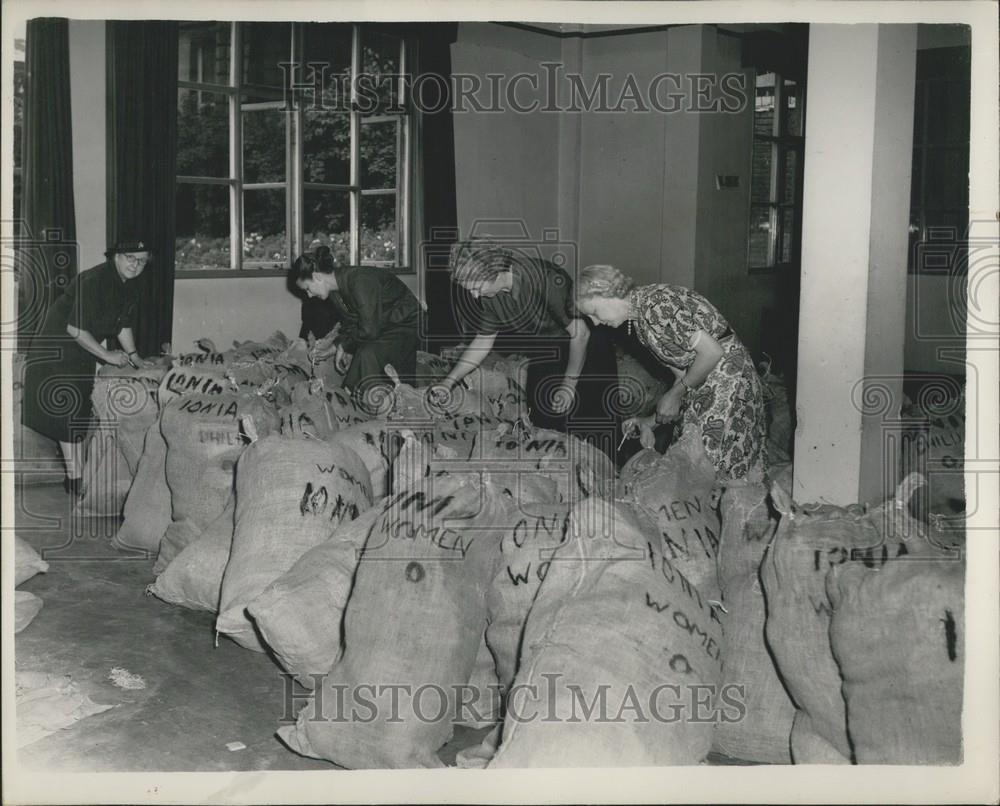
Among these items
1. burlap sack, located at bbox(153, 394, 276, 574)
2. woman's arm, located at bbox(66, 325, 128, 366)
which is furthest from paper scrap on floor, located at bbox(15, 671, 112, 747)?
woman's arm, located at bbox(66, 325, 128, 366)

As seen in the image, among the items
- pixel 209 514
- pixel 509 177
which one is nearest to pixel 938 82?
pixel 509 177

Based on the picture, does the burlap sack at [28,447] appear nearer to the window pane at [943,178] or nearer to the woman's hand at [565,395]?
the woman's hand at [565,395]

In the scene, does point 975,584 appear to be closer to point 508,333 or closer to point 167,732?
point 167,732

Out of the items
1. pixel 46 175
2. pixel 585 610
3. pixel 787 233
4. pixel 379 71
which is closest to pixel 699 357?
pixel 585 610

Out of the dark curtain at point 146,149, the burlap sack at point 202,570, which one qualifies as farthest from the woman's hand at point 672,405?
the dark curtain at point 146,149

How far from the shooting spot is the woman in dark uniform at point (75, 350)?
5.11m

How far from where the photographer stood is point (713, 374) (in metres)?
3.33

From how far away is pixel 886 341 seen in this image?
2.75m

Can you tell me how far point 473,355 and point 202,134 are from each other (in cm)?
325

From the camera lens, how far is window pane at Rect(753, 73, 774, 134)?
917cm

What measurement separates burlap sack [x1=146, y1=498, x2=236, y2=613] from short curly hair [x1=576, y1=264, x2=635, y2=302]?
137cm

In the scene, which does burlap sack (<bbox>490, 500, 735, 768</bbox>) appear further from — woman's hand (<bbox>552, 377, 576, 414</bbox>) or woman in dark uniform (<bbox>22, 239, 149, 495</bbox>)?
woman in dark uniform (<bbox>22, 239, 149, 495</bbox>)

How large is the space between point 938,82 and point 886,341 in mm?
7600

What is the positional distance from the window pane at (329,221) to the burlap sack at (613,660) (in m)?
5.01
